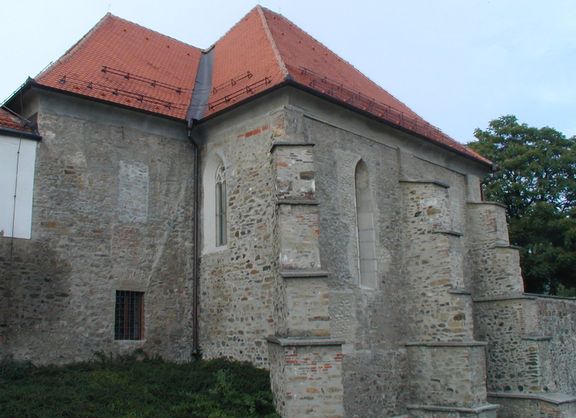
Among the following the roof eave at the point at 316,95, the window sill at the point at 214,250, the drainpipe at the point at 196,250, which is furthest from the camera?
the drainpipe at the point at 196,250

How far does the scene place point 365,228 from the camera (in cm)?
1525

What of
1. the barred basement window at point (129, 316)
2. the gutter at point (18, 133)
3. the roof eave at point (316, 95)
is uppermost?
the roof eave at point (316, 95)

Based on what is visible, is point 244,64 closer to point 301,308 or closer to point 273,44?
point 273,44

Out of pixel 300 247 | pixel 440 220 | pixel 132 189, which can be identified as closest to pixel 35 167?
pixel 132 189

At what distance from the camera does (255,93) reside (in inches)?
552

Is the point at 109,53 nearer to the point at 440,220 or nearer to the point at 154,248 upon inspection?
the point at 154,248

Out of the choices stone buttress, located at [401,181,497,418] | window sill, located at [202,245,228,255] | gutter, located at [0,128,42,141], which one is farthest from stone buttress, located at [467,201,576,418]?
gutter, located at [0,128,42,141]

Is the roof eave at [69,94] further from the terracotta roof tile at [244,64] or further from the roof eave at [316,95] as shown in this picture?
the terracotta roof tile at [244,64]

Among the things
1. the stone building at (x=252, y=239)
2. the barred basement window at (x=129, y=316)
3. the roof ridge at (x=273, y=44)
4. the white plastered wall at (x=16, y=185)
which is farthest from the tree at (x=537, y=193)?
the white plastered wall at (x=16, y=185)

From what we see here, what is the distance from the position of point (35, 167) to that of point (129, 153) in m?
2.31

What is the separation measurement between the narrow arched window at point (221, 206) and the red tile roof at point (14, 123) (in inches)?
178

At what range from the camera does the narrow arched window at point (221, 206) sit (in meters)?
15.0

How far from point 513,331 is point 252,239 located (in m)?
8.62

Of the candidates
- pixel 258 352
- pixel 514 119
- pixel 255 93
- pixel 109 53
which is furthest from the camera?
pixel 514 119
